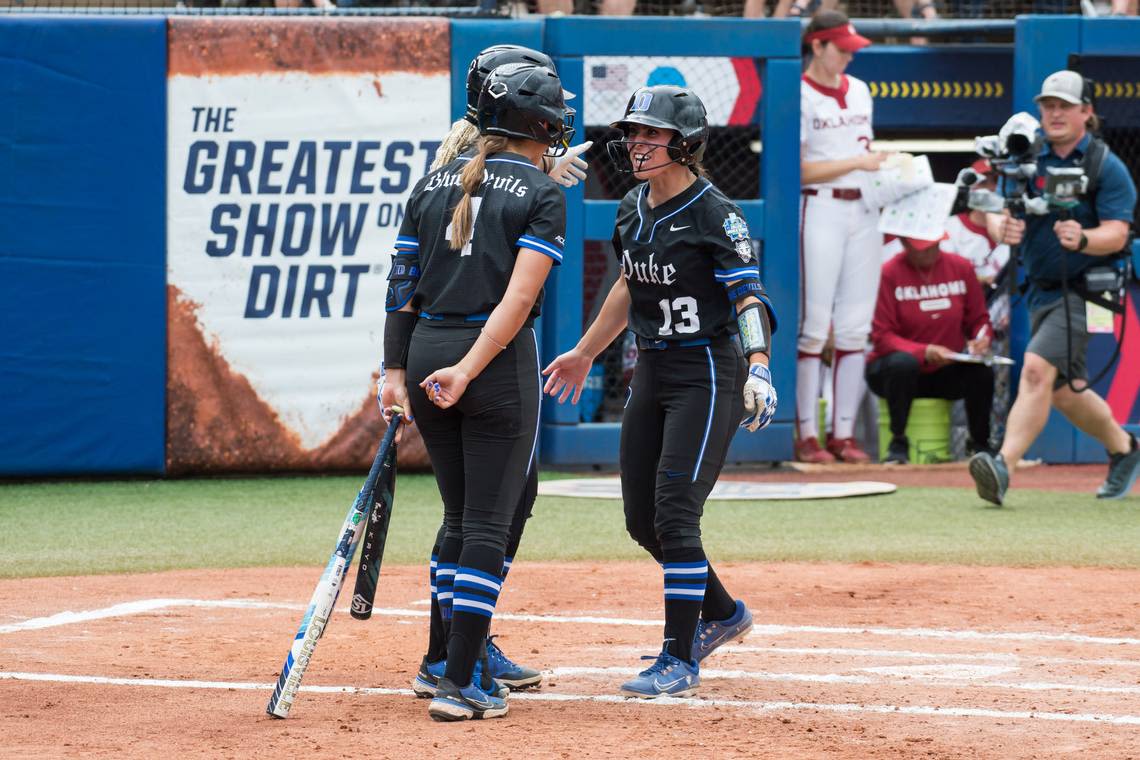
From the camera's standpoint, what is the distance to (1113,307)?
910 centimetres

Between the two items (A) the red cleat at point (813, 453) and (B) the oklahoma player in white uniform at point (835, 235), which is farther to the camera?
(A) the red cleat at point (813, 453)

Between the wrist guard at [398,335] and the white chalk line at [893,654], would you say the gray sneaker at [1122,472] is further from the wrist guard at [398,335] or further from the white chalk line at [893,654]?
the wrist guard at [398,335]

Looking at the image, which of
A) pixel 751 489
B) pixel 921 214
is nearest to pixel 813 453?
pixel 751 489

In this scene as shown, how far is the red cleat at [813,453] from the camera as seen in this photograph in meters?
11.3

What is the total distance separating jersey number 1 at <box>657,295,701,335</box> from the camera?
4995 millimetres

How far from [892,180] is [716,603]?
6.60 metres

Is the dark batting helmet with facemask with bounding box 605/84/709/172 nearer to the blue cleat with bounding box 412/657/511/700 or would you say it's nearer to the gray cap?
the blue cleat with bounding box 412/657/511/700

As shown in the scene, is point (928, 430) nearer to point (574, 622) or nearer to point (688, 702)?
point (574, 622)

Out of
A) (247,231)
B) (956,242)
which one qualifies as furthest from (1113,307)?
(247,231)

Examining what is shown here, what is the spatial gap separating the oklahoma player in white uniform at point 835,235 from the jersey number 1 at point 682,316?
6225mm

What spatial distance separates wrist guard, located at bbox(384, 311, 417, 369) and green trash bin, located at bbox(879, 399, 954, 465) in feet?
23.5

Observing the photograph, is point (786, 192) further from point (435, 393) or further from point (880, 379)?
point (435, 393)

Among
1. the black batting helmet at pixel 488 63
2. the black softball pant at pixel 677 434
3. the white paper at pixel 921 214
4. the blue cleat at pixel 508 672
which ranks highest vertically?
the black batting helmet at pixel 488 63

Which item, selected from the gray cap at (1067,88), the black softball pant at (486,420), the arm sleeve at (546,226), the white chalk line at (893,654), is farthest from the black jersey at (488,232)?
the gray cap at (1067,88)
